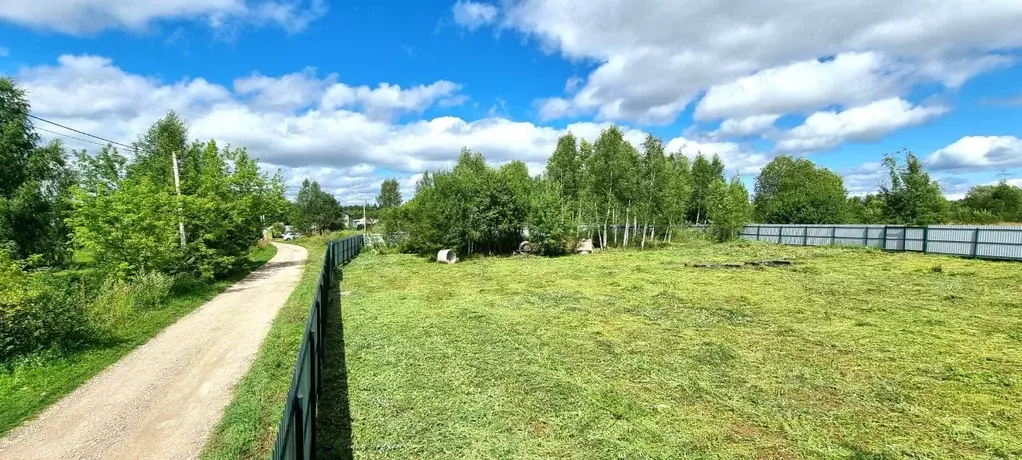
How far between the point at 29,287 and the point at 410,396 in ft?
22.4

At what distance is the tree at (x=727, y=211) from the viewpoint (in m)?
33.5

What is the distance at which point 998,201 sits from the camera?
4934 centimetres

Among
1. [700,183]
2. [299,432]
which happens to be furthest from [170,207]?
[700,183]

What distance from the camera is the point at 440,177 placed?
23.8m

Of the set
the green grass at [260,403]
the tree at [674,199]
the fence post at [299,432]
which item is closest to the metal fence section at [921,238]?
the tree at [674,199]

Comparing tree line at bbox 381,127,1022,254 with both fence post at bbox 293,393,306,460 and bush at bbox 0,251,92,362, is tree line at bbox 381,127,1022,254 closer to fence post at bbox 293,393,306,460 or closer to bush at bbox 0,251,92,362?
bush at bbox 0,251,92,362

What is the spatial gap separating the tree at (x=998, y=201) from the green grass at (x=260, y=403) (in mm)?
61046

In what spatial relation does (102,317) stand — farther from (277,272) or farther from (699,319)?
(699,319)

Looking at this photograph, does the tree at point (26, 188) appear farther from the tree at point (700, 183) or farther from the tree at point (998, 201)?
the tree at point (998, 201)

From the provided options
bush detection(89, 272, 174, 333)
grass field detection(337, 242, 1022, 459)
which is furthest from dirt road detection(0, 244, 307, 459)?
grass field detection(337, 242, 1022, 459)

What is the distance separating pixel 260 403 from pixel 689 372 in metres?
5.68

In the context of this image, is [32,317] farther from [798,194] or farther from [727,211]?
[798,194]

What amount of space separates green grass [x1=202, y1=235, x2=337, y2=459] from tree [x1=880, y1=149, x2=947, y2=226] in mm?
29390

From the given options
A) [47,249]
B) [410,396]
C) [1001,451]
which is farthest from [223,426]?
[47,249]
